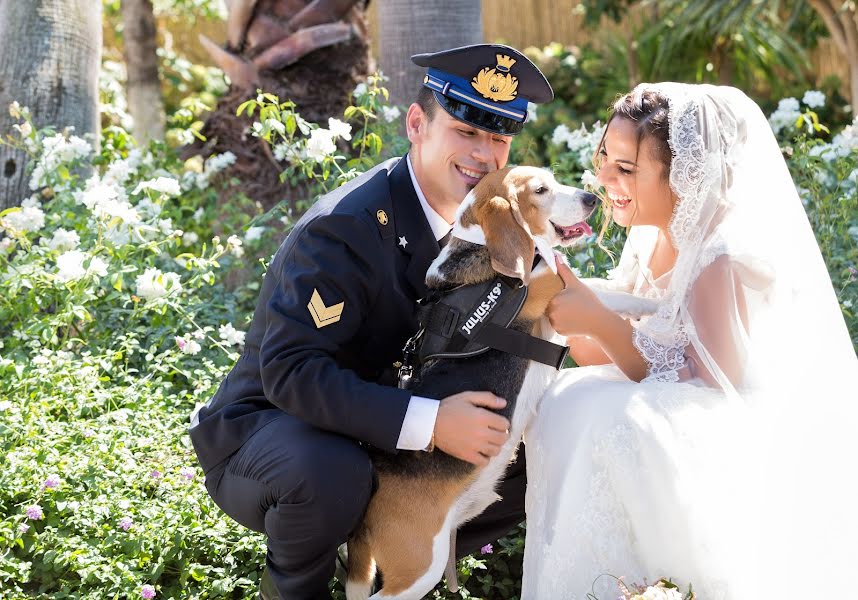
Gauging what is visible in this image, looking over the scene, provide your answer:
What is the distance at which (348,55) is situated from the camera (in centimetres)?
625

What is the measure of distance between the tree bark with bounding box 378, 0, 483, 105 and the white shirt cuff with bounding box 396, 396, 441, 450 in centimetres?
313

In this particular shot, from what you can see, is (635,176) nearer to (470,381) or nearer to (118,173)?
(470,381)

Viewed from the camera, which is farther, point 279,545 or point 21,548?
point 21,548

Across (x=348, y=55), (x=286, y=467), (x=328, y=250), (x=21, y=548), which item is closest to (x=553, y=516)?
(x=286, y=467)

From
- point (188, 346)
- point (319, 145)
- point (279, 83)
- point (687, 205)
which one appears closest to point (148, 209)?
point (188, 346)

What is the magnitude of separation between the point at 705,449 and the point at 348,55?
3.97 meters

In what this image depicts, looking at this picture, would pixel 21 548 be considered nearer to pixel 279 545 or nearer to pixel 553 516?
pixel 279 545

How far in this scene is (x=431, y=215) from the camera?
360cm

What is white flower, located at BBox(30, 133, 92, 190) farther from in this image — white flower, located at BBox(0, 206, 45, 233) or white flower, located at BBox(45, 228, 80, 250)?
white flower, located at BBox(45, 228, 80, 250)

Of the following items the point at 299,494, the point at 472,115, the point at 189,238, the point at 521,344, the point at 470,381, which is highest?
the point at 472,115

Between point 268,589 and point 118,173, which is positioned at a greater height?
point 118,173

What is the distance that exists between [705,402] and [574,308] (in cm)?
52

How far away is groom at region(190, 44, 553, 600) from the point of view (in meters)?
3.11

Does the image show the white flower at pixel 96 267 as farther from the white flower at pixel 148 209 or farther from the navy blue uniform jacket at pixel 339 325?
the navy blue uniform jacket at pixel 339 325
